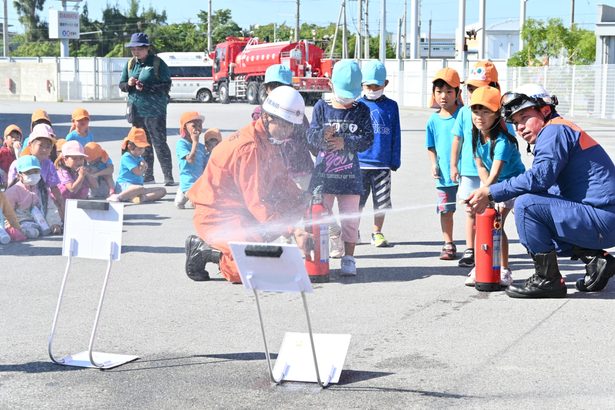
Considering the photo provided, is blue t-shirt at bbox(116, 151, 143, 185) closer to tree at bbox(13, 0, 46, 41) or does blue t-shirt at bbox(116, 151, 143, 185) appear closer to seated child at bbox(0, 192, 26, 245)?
seated child at bbox(0, 192, 26, 245)

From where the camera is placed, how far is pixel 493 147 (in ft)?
26.5

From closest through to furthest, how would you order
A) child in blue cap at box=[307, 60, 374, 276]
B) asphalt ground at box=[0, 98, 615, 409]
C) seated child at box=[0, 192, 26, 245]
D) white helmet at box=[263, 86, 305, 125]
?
asphalt ground at box=[0, 98, 615, 409] < white helmet at box=[263, 86, 305, 125] < child in blue cap at box=[307, 60, 374, 276] < seated child at box=[0, 192, 26, 245]

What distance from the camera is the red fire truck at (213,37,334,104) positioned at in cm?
4803

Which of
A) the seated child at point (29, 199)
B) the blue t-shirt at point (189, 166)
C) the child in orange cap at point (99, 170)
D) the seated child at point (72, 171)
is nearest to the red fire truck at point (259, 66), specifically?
the child in orange cap at point (99, 170)

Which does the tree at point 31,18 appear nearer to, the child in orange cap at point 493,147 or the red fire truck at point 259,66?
the red fire truck at point 259,66

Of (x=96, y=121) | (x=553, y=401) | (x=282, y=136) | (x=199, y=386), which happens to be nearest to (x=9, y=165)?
(x=282, y=136)

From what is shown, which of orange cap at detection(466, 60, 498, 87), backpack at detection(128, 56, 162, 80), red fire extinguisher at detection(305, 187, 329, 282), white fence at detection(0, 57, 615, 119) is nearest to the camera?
red fire extinguisher at detection(305, 187, 329, 282)

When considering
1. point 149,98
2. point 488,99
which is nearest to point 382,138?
point 488,99

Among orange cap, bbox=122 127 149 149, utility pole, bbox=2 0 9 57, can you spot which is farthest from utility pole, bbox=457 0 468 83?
utility pole, bbox=2 0 9 57

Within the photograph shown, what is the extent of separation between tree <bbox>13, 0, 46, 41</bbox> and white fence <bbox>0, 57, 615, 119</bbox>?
50.6m

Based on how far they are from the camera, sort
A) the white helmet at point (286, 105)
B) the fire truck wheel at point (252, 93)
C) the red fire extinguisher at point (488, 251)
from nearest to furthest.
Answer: the white helmet at point (286, 105) < the red fire extinguisher at point (488, 251) < the fire truck wheel at point (252, 93)

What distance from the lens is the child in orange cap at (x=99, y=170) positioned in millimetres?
12559

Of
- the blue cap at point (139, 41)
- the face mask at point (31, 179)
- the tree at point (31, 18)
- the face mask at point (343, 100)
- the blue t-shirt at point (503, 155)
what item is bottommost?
the face mask at point (31, 179)

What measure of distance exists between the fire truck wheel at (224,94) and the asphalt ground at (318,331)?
4362 centimetres
